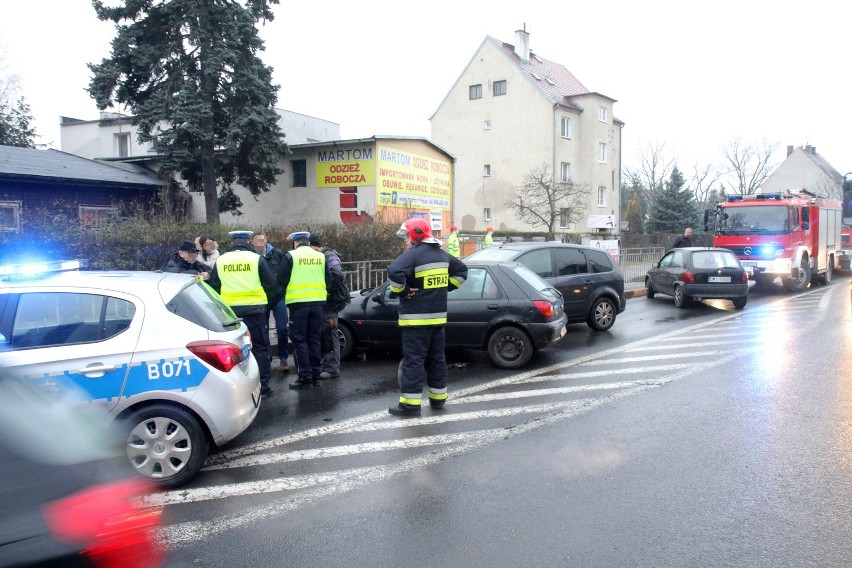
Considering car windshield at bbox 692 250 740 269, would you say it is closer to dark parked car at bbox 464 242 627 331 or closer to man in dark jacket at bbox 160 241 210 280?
dark parked car at bbox 464 242 627 331

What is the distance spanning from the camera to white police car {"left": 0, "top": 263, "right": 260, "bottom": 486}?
14.8 ft

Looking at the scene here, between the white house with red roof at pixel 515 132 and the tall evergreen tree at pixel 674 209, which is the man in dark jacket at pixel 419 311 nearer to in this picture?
the white house with red roof at pixel 515 132

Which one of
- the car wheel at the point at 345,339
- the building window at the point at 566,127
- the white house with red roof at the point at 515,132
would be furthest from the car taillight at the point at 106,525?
the building window at the point at 566,127

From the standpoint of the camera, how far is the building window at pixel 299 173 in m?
24.0

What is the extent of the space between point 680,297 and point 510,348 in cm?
850

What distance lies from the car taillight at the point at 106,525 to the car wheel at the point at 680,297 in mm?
14955

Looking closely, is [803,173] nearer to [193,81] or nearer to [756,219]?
[756,219]

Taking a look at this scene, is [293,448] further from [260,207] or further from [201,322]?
[260,207]

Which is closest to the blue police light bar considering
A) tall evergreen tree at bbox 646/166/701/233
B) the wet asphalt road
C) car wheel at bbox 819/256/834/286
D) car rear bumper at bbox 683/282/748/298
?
the wet asphalt road

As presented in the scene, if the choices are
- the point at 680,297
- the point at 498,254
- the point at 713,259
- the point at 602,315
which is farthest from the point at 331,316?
the point at 713,259

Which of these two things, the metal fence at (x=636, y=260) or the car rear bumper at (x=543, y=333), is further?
the metal fence at (x=636, y=260)

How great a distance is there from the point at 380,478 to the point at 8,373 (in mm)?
2887

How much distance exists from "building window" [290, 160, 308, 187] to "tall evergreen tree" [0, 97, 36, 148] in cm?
1885

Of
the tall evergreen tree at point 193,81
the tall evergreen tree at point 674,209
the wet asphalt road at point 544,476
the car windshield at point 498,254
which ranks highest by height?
the tall evergreen tree at point 193,81
